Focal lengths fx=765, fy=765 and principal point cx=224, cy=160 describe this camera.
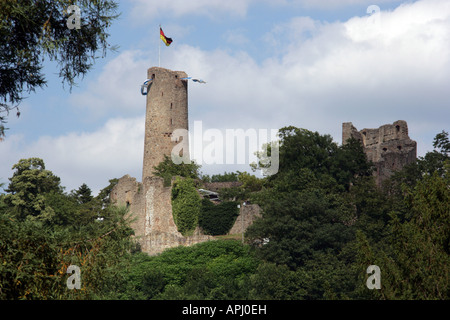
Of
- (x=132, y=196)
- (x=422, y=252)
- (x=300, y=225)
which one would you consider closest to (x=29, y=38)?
(x=422, y=252)

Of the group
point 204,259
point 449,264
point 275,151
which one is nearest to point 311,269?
point 204,259

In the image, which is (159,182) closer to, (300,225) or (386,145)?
(300,225)

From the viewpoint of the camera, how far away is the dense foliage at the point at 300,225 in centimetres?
1720

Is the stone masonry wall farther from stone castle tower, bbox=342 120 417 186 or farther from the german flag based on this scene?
the german flag

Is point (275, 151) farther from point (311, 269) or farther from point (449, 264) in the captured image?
point (449, 264)

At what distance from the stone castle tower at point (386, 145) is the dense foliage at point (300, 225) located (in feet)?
19.5

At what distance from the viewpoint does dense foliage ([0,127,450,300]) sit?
677 inches

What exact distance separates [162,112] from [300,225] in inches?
856

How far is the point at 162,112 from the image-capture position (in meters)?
57.7

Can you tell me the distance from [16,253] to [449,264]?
8740mm

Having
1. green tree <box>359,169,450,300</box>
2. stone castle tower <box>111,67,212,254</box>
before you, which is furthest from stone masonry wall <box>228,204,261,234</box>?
green tree <box>359,169,450,300</box>

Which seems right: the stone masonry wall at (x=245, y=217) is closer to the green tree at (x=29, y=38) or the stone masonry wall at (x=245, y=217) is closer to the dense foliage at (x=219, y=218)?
the dense foliage at (x=219, y=218)

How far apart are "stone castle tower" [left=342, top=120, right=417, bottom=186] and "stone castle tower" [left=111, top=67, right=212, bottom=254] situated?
1280 centimetres

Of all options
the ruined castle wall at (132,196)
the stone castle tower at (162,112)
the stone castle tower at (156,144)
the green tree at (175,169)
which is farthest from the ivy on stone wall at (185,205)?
the stone castle tower at (162,112)
